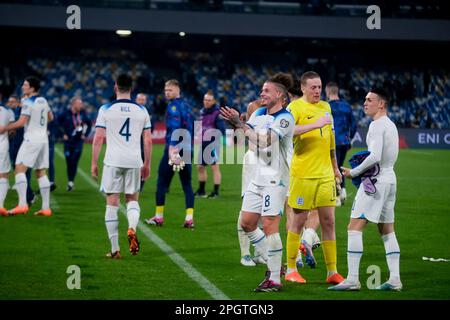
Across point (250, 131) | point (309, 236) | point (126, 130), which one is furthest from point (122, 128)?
point (250, 131)

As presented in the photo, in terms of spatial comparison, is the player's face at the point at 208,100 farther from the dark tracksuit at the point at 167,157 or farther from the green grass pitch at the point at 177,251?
the dark tracksuit at the point at 167,157

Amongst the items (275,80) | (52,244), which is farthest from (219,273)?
(52,244)

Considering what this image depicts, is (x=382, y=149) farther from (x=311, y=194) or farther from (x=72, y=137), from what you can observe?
(x=72, y=137)

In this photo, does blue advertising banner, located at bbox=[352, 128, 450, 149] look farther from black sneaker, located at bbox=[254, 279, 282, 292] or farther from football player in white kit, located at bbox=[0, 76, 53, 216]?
black sneaker, located at bbox=[254, 279, 282, 292]

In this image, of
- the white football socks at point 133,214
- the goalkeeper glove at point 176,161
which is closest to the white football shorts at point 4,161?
the goalkeeper glove at point 176,161

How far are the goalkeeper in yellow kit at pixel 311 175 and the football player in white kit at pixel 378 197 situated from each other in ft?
1.30

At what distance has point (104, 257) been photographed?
10.9m

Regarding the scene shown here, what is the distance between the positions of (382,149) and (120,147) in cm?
360

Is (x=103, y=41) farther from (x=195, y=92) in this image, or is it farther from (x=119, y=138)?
(x=119, y=138)

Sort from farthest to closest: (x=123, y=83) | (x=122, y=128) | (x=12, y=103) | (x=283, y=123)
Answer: (x=12, y=103) < (x=122, y=128) < (x=123, y=83) < (x=283, y=123)

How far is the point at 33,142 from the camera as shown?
14906 millimetres

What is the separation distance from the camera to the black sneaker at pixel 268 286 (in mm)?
8609

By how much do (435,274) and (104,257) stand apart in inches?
162

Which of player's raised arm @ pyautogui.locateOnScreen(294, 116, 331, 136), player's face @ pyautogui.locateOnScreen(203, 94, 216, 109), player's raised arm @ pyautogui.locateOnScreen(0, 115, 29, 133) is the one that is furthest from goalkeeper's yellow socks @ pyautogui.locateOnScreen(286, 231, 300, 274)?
player's face @ pyautogui.locateOnScreen(203, 94, 216, 109)
